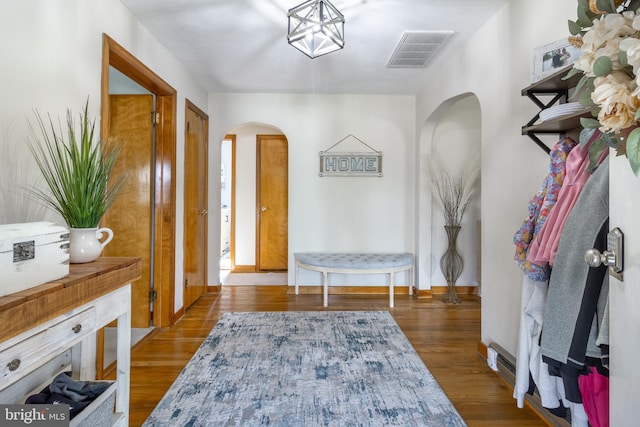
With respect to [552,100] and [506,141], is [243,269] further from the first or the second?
[552,100]

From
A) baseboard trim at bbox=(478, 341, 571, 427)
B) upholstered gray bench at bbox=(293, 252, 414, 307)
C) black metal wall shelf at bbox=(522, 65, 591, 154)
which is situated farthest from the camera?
upholstered gray bench at bbox=(293, 252, 414, 307)

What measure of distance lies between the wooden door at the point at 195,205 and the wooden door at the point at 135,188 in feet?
1.49

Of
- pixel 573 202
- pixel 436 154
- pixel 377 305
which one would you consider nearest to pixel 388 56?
pixel 436 154

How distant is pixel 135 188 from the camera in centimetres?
301

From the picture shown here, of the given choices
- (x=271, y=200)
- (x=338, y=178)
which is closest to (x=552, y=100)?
(x=338, y=178)

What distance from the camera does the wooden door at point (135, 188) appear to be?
301 cm

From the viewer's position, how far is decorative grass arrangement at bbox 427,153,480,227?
3975mm

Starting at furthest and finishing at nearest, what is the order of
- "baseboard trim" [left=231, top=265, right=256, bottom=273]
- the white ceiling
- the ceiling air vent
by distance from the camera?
1. "baseboard trim" [left=231, top=265, right=256, bottom=273]
2. the ceiling air vent
3. the white ceiling

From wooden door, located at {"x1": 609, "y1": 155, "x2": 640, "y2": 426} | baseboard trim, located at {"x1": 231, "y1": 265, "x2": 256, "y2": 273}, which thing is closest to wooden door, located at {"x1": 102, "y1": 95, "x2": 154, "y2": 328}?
baseboard trim, located at {"x1": 231, "y1": 265, "x2": 256, "y2": 273}

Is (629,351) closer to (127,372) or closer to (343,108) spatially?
(127,372)

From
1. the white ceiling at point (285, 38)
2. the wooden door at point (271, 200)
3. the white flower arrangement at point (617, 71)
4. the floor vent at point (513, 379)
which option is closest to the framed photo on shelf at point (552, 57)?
the white ceiling at point (285, 38)
